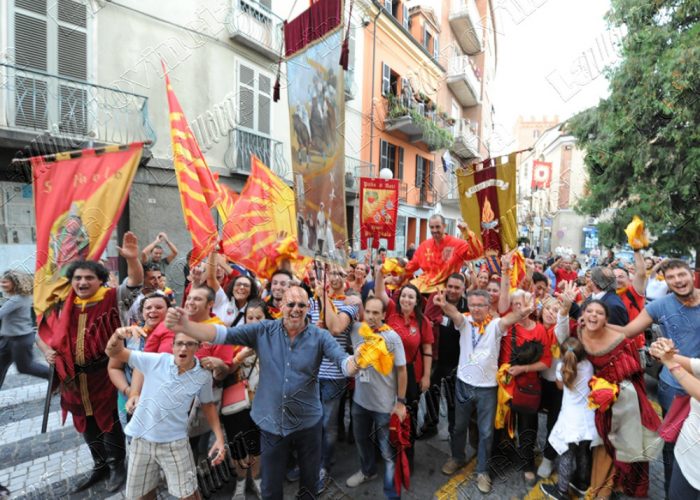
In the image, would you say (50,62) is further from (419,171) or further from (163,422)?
(419,171)

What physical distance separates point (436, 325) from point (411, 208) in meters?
14.7

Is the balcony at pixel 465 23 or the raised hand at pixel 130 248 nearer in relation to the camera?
the raised hand at pixel 130 248

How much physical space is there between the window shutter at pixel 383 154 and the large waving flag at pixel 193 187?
12.0 metres

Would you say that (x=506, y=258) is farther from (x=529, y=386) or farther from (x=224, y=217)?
(x=224, y=217)

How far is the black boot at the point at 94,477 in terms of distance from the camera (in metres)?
3.11

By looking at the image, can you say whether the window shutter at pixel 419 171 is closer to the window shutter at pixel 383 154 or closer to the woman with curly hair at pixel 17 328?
the window shutter at pixel 383 154

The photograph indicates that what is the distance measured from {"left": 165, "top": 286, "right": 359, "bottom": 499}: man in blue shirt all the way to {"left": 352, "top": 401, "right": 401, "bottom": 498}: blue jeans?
67cm

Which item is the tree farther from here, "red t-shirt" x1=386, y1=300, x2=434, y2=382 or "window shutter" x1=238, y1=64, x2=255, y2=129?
"window shutter" x1=238, y1=64, x2=255, y2=129

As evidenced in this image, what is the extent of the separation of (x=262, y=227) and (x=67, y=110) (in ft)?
18.6

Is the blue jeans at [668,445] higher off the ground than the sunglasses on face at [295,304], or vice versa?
the sunglasses on face at [295,304]

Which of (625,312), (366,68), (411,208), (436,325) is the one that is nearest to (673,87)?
(625,312)

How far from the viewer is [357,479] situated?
126 inches

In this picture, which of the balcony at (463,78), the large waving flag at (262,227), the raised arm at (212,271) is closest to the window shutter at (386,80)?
the balcony at (463,78)

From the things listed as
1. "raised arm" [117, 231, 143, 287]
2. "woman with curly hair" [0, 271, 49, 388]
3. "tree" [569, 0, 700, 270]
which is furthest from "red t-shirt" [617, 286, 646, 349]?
"woman with curly hair" [0, 271, 49, 388]
